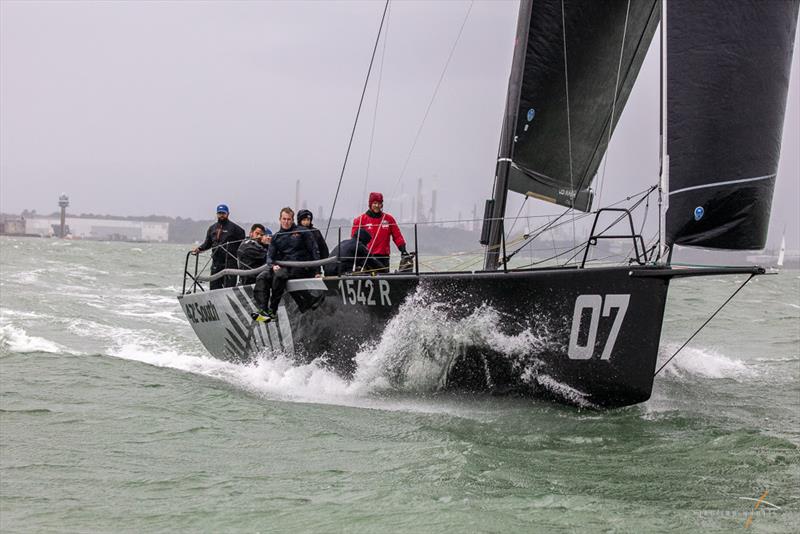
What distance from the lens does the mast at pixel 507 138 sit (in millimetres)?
6992

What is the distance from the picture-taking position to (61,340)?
34.9ft

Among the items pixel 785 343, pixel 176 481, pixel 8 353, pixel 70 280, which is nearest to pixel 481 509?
pixel 176 481

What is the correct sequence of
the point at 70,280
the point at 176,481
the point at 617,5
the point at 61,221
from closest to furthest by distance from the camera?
the point at 176,481 → the point at 617,5 → the point at 70,280 → the point at 61,221

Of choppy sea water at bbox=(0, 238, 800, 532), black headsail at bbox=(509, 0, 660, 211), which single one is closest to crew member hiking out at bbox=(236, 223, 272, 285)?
choppy sea water at bbox=(0, 238, 800, 532)

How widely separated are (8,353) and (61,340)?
1.57 meters

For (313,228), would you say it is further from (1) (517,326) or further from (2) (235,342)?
(1) (517,326)

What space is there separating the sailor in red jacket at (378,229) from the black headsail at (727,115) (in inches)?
110

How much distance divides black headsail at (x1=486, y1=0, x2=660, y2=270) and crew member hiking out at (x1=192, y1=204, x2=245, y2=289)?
3804 millimetres

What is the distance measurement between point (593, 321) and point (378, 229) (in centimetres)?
242

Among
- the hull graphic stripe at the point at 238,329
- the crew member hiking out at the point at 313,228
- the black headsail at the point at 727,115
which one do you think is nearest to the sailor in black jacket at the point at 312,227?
the crew member hiking out at the point at 313,228

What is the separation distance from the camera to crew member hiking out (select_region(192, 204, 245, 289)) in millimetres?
9758

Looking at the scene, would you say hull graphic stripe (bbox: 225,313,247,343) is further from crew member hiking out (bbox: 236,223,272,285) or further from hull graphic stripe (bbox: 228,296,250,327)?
crew member hiking out (bbox: 236,223,272,285)

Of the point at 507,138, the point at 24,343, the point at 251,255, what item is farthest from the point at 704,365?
the point at 24,343

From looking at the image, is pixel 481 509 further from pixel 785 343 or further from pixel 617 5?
pixel 785 343
